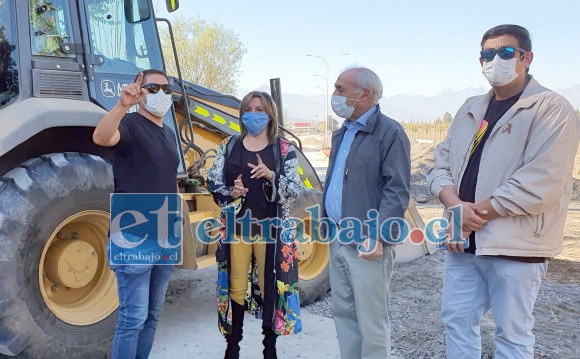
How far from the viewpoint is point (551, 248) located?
225cm

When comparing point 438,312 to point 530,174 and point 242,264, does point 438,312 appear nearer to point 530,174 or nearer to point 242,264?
point 242,264

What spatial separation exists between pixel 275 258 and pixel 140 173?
3.32ft

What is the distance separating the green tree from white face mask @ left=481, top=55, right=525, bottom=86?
24.0m

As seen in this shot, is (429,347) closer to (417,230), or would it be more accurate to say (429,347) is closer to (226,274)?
(226,274)

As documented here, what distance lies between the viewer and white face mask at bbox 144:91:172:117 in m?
2.70

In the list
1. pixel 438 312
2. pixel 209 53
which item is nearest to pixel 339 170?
pixel 438 312

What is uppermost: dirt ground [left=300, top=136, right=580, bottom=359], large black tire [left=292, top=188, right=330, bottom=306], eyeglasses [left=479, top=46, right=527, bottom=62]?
eyeglasses [left=479, top=46, right=527, bottom=62]

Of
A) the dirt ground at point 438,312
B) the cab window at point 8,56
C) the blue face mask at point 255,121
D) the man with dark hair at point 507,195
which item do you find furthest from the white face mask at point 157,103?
the dirt ground at point 438,312

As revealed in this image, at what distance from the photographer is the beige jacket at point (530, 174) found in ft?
7.20

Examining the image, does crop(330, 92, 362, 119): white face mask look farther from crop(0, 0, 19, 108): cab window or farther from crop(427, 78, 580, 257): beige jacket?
crop(0, 0, 19, 108): cab window

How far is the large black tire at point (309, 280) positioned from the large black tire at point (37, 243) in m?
1.78

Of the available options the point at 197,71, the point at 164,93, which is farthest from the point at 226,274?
the point at 197,71

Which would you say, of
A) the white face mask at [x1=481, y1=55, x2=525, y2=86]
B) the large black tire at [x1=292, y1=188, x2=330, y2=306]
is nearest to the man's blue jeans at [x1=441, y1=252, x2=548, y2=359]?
the white face mask at [x1=481, y1=55, x2=525, y2=86]

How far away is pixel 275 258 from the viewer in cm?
314
